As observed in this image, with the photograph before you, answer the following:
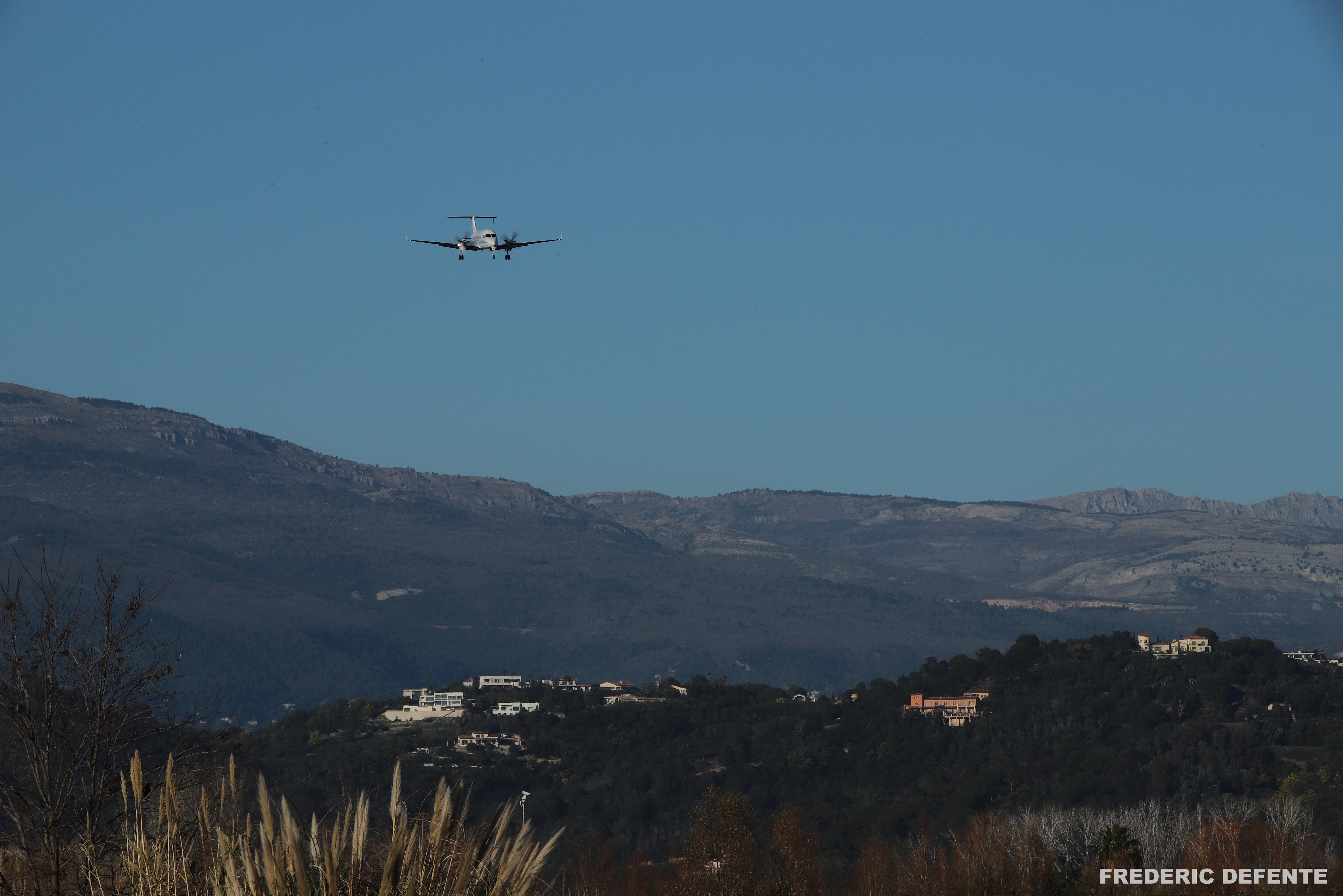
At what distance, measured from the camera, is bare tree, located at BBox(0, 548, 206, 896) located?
15086 millimetres

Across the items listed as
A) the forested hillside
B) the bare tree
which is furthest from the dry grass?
the forested hillside

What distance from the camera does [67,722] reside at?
651 inches

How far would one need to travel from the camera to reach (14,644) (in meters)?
17.2

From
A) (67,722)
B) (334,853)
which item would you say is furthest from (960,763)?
(334,853)

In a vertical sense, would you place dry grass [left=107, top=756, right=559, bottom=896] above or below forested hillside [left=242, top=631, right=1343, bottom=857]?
above

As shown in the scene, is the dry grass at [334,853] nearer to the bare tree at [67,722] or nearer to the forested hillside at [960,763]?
the bare tree at [67,722]

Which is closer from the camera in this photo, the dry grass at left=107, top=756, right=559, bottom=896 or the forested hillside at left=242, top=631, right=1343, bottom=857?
the dry grass at left=107, top=756, right=559, bottom=896

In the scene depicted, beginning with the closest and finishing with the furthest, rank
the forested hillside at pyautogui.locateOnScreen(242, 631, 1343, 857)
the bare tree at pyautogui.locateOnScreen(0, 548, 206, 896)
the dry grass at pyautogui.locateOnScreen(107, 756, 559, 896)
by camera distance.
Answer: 1. the dry grass at pyautogui.locateOnScreen(107, 756, 559, 896)
2. the bare tree at pyautogui.locateOnScreen(0, 548, 206, 896)
3. the forested hillside at pyautogui.locateOnScreen(242, 631, 1343, 857)

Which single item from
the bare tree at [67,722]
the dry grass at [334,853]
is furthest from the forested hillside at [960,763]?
the dry grass at [334,853]

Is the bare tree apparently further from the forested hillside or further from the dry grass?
the forested hillside

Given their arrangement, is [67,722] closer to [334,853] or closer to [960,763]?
[334,853]

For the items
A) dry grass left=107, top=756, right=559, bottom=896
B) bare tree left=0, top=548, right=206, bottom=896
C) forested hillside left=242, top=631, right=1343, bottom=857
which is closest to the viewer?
dry grass left=107, top=756, right=559, bottom=896

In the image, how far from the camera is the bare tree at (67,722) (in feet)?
49.5

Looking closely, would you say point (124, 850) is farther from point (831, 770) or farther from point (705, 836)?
point (831, 770)
